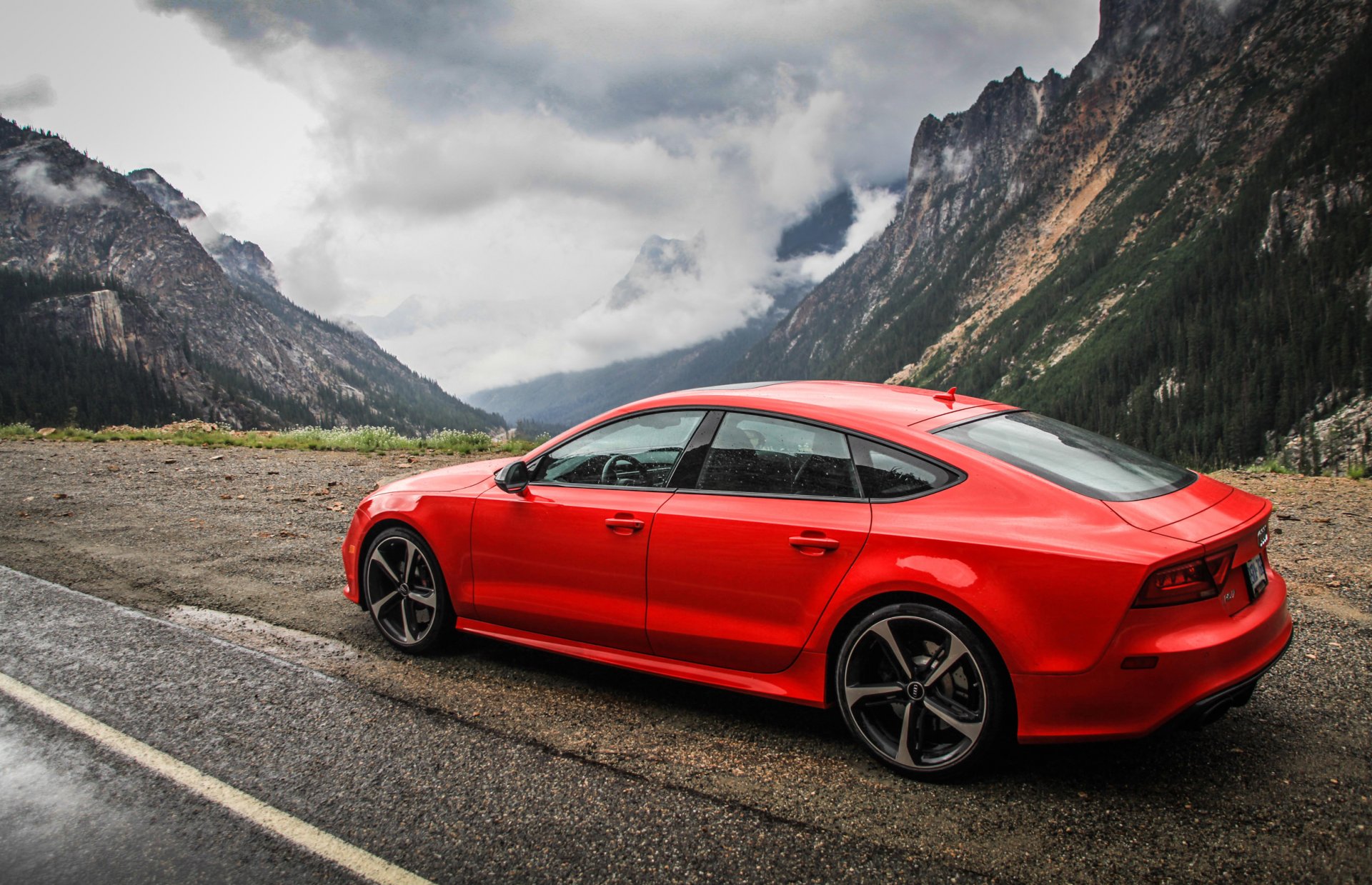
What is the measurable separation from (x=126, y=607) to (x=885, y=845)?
15.8 ft

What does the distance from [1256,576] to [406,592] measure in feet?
13.0

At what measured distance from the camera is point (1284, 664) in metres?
3.79

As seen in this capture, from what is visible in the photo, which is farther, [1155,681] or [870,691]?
[870,691]

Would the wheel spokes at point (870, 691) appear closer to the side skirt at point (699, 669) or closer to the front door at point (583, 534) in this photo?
the side skirt at point (699, 669)

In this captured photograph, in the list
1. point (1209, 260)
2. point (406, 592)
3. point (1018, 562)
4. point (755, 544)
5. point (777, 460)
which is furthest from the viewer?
point (1209, 260)

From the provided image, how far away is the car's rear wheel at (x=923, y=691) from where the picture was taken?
275 centimetres

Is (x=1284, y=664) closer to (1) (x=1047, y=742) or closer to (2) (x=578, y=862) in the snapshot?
(1) (x=1047, y=742)

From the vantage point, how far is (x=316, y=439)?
16172 millimetres

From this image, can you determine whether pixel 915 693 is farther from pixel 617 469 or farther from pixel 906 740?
pixel 617 469

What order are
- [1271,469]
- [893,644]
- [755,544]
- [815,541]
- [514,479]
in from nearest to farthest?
[893,644] → [815,541] → [755,544] → [514,479] → [1271,469]

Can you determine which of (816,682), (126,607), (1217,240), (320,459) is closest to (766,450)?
(816,682)

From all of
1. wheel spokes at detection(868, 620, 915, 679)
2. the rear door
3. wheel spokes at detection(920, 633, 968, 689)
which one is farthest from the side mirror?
wheel spokes at detection(920, 633, 968, 689)

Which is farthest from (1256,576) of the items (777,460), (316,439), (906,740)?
(316,439)

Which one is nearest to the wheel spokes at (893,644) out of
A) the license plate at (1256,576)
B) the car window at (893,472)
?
the car window at (893,472)
